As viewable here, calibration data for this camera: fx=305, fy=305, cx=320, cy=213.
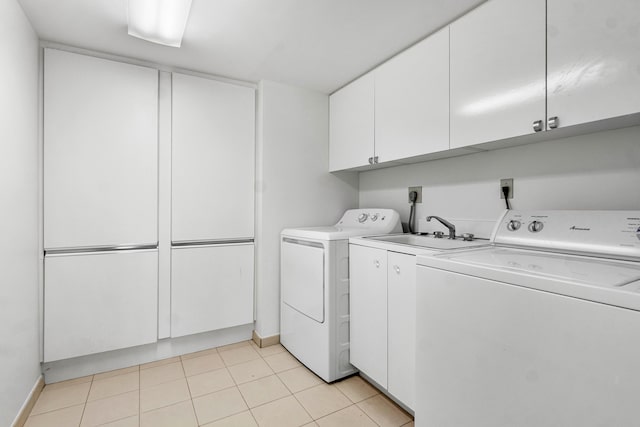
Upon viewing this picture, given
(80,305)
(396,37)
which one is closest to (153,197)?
(80,305)

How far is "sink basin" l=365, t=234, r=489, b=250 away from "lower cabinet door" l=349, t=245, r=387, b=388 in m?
0.18

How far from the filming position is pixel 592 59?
1.22 m

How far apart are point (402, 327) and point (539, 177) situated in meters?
1.13

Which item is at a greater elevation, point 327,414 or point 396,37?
point 396,37

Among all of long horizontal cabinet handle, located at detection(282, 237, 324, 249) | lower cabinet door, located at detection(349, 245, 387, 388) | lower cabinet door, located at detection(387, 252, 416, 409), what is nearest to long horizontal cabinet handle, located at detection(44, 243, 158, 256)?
long horizontal cabinet handle, located at detection(282, 237, 324, 249)

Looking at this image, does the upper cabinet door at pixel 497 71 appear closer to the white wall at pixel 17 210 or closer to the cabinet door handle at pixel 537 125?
the cabinet door handle at pixel 537 125

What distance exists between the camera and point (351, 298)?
2080 mm

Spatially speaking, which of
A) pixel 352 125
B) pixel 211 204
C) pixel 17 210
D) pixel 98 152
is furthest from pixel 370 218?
pixel 17 210

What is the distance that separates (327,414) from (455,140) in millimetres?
1736

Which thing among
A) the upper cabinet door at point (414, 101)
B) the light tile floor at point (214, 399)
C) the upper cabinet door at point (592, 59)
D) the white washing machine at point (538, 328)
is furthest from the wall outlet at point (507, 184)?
the light tile floor at point (214, 399)

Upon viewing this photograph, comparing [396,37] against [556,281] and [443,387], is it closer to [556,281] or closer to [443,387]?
[556,281]

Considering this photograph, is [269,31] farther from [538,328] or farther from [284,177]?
[538,328]

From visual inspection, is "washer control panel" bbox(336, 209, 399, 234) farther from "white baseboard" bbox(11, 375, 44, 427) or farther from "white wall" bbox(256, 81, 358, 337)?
"white baseboard" bbox(11, 375, 44, 427)

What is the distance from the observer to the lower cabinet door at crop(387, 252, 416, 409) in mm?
1614
